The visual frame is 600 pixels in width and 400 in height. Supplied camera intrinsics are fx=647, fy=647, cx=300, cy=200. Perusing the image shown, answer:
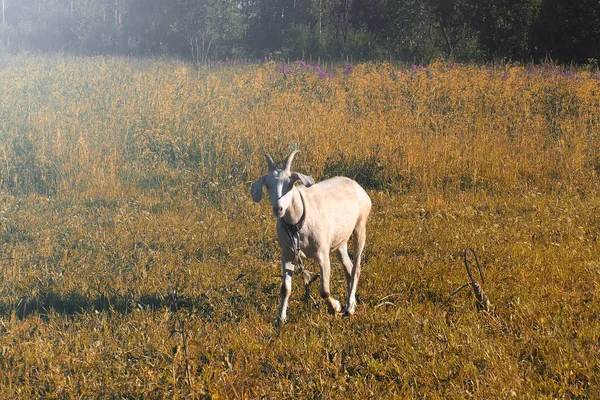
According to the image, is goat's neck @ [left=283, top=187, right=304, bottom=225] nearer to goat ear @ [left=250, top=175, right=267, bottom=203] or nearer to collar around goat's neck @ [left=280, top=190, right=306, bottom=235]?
collar around goat's neck @ [left=280, top=190, right=306, bottom=235]

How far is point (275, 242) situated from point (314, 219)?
2150 millimetres

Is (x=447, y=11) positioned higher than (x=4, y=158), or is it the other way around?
(x=447, y=11)

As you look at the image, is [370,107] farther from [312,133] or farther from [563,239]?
→ [563,239]

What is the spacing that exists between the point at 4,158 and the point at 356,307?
250 inches

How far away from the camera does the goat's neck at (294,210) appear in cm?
451

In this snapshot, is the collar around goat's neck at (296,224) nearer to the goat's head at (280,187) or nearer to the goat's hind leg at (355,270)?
the goat's head at (280,187)

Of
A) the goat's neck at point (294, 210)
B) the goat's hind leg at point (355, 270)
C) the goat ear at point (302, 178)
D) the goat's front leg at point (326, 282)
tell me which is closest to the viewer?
the goat ear at point (302, 178)

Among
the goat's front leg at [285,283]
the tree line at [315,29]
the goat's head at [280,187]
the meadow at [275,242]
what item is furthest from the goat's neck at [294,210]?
the tree line at [315,29]

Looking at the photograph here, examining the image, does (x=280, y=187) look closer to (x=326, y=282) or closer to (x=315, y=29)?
(x=326, y=282)

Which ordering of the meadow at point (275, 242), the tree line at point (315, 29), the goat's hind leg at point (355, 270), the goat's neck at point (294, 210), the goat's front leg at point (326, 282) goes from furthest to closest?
the tree line at point (315, 29) → the goat's hind leg at point (355, 270) → the goat's front leg at point (326, 282) → the goat's neck at point (294, 210) → the meadow at point (275, 242)

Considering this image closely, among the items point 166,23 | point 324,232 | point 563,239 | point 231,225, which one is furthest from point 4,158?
point 166,23

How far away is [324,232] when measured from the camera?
4730 mm

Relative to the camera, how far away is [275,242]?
6.77m

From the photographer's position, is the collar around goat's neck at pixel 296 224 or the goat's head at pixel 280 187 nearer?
the goat's head at pixel 280 187
